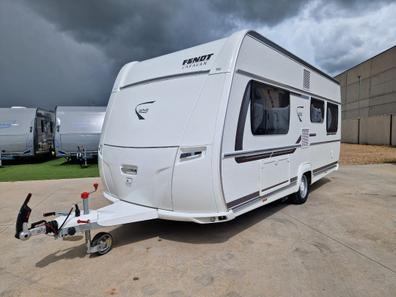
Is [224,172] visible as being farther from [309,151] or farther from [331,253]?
[309,151]

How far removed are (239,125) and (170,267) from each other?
1.96m

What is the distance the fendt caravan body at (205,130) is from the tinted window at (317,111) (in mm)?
1098

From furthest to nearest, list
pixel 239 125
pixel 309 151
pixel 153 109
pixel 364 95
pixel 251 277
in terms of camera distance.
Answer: pixel 364 95 → pixel 309 151 → pixel 153 109 → pixel 239 125 → pixel 251 277

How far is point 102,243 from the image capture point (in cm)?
371

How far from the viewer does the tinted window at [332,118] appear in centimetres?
723

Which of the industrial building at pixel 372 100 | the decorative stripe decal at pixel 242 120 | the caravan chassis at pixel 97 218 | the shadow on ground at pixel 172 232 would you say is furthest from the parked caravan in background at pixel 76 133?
the industrial building at pixel 372 100

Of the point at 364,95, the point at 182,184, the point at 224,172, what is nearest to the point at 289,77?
the point at 224,172

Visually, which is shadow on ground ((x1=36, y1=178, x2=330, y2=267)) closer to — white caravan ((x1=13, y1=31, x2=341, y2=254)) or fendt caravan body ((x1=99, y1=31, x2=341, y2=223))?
white caravan ((x1=13, y1=31, x2=341, y2=254))

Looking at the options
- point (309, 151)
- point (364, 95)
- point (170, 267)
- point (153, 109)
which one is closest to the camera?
point (170, 267)

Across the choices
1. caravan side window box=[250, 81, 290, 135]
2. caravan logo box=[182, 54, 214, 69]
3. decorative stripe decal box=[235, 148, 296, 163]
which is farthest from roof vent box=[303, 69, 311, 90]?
caravan logo box=[182, 54, 214, 69]

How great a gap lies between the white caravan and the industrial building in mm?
23360

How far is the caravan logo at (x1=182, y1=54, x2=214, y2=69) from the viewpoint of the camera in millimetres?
3935

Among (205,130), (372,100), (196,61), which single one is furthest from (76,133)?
(372,100)

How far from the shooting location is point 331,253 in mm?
3701
